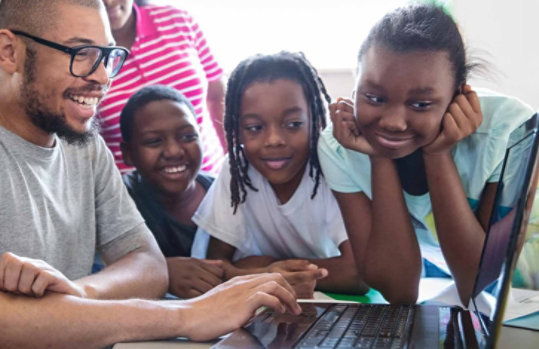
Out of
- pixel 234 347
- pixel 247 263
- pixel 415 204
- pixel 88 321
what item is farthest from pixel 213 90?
pixel 234 347

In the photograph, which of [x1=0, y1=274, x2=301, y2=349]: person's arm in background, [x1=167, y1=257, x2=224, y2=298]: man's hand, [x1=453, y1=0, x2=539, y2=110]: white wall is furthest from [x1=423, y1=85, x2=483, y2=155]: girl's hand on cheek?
[x1=453, y1=0, x2=539, y2=110]: white wall

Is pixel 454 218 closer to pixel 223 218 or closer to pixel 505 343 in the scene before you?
pixel 505 343

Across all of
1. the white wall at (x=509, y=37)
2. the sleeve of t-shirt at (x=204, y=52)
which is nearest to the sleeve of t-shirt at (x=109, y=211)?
the sleeve of t-shirt at (x=204, y=52)

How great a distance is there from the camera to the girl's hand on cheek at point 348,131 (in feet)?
4.20

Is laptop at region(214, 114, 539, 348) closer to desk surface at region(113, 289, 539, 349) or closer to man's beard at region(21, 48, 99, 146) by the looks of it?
desk surface at region(113, 289, 539, 349)

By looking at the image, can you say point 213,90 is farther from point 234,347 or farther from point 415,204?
point 234,347

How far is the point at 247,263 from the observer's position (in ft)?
5.15

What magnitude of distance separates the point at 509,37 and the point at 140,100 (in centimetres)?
168

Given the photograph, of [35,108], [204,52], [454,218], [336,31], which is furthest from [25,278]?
[336,31]

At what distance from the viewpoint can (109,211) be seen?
1.36m

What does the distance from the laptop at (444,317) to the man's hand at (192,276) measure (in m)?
0.47

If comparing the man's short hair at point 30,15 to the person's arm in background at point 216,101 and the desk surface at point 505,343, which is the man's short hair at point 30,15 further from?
the person's arm in background at point 216,101

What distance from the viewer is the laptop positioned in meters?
0.59

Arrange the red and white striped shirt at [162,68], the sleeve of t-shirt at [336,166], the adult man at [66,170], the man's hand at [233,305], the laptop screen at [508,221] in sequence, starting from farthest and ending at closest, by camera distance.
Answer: the red and white striped shirt at [162,68], the sleeve of t-shirt at [336,166], the adult man at [66,170], the man's hand at [233,305], the laptop screen at [508,221]
